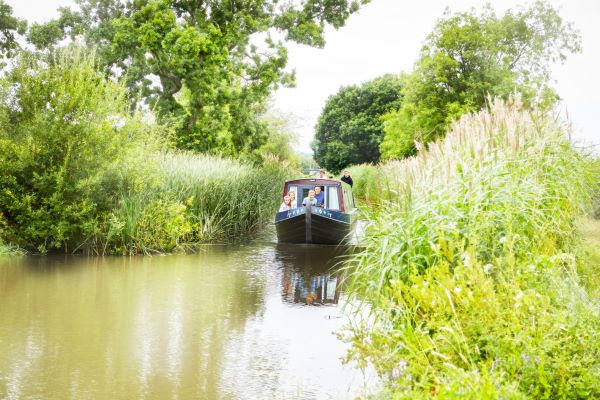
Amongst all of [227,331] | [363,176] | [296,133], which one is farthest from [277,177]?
[296,133]

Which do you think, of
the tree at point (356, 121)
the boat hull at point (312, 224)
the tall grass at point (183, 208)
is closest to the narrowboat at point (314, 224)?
the boat hull at point (312, 224)

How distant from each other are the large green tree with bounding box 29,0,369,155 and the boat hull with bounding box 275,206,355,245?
832 cm

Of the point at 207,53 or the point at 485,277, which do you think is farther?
the point at 207,53

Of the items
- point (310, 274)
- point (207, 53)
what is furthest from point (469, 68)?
point (310, 274)

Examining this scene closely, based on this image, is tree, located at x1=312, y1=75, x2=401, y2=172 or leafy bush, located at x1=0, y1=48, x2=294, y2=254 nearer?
leafy bush, located at x1=0, y1=48, x2=294, y2=254

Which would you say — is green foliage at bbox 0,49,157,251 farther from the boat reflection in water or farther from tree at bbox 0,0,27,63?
tree at bbox 0,0,27,63

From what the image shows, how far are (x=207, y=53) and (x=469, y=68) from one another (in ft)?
58.9

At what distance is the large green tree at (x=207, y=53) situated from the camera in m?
23.3

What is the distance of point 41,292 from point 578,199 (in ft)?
25.6

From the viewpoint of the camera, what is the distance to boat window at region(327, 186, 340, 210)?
1862 cm

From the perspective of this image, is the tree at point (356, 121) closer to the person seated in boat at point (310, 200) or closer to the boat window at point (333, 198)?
the boat window at point (333, 198)

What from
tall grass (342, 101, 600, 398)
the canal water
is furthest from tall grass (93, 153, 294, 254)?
tall grass (342, 101, 600, 398)

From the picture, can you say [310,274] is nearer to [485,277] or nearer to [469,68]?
[485,277]

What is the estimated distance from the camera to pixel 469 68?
3600 centimetres
